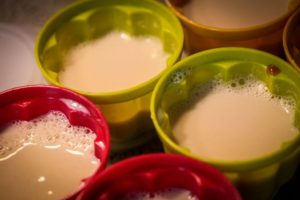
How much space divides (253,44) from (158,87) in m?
0.20

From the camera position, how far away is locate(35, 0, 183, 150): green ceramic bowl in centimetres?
74

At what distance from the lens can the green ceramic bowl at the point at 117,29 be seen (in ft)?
2.44

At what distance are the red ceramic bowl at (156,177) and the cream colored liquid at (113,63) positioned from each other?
25 centimetres

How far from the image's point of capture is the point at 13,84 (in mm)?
926

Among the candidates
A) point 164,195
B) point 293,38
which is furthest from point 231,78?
point 164,195

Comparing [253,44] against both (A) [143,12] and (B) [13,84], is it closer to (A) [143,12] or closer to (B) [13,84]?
(A) [143,12]

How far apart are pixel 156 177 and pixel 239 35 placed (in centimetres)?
30

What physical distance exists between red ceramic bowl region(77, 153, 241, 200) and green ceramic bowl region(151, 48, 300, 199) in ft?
0.10

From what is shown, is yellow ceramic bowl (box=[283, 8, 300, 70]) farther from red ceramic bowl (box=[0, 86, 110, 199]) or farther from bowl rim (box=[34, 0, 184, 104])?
red ceramic bowl (box=[0, 86, 110, 199])

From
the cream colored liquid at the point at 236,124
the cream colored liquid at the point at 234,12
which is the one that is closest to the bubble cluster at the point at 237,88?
the cream colored liquid at the point at 236,124

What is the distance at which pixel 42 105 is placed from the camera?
2.39 feet

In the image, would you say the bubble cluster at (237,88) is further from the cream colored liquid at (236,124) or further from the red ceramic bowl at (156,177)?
the red ceramic bowl at (156,177)

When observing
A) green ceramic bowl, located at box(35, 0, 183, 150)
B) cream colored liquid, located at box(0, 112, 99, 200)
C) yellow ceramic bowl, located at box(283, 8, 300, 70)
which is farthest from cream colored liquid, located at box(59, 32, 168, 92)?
yellow ceramic bowl, located at box(283, 8, 300, 70)

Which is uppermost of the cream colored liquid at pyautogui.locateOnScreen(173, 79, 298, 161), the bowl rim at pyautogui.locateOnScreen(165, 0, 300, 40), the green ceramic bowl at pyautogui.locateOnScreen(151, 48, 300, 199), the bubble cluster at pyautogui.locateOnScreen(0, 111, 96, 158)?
→ the bowl rim at pyautogui.locateOnScreen(165, 0, 300, 40)
